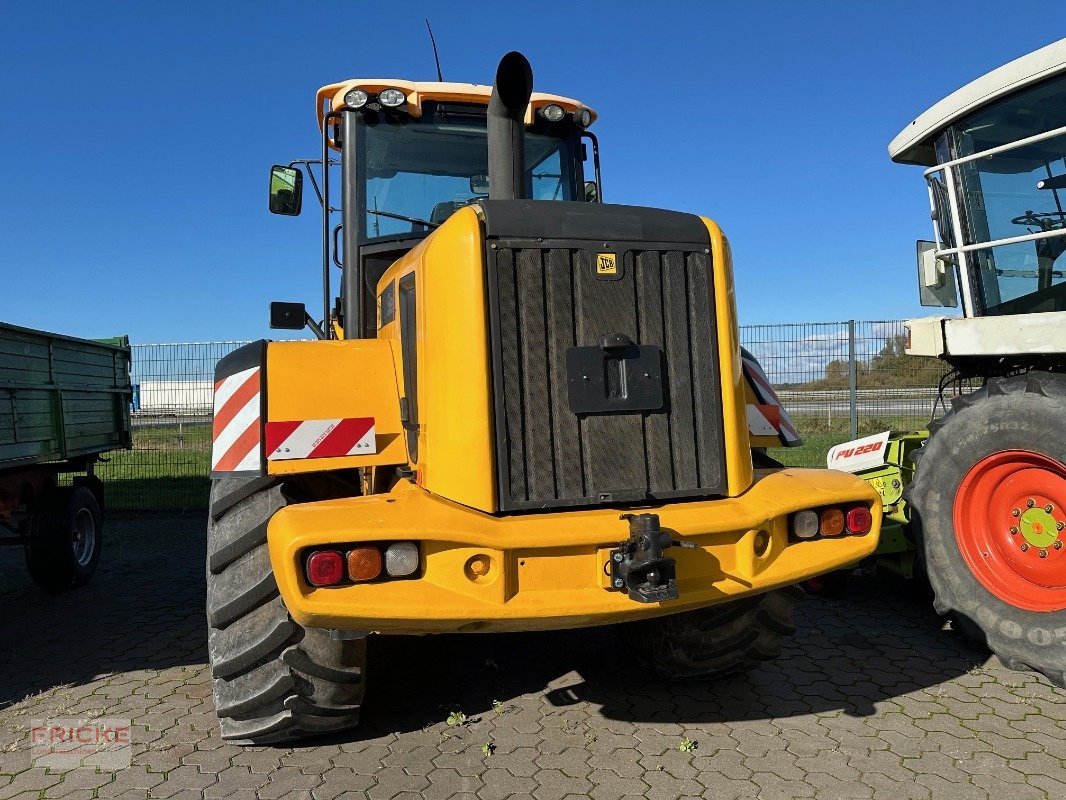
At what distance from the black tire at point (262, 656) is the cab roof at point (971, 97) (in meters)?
4.11

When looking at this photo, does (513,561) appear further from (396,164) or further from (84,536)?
(84,536)

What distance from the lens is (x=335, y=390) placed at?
3338 millimetres

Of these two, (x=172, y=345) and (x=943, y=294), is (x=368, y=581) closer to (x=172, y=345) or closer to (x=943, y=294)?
(x=943, y=294)

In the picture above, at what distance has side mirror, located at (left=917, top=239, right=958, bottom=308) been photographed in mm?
4773

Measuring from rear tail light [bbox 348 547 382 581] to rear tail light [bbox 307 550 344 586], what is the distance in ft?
0.12

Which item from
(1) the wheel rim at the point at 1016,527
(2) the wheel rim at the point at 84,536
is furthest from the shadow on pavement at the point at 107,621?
(1) the wheel rim at the point at 1016,527

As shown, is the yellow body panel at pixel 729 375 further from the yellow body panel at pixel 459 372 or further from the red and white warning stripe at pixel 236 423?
the red and white warning stripe at pixel 236 423

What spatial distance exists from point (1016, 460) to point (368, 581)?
129 inches

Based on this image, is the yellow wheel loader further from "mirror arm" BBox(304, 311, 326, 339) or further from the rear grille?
"mirror arm" BBox(304, 311, 326, 339)

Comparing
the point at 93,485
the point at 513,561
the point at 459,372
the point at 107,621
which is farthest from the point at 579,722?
the point at 93,485

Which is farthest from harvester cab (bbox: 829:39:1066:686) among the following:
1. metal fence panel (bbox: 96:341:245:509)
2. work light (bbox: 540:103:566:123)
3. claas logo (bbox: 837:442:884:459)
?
metal fence panel (bbox: 96:341:245:509)

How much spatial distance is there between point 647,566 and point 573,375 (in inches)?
29.6

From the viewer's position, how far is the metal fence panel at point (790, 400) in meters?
9.24

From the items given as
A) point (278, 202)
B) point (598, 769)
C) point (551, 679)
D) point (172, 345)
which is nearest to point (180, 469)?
point (172, 345)
